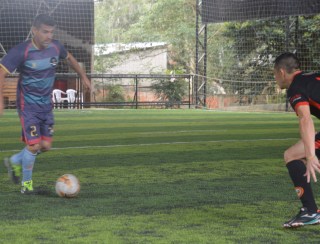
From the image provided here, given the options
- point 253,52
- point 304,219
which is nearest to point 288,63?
point 304,219

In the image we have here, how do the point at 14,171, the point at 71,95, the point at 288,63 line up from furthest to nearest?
1. the point at 71,95
2. the point at 14,171
3. the point at 288,63

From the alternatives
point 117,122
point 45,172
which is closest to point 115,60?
point 117,122

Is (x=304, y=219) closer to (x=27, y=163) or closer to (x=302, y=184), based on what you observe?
(x=302, y=184)

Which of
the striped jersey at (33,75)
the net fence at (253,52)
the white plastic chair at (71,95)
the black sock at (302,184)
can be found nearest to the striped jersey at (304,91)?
the black sock at (302,184)

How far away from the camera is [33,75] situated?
704 centimetres

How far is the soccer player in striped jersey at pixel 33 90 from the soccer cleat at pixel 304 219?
116 inches

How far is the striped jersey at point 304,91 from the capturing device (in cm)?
486

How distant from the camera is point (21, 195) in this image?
6926 millimetres

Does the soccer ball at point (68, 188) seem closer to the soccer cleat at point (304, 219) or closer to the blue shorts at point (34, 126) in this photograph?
the blue shorts at point (34, 126)

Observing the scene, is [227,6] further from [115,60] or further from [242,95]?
[115,60]

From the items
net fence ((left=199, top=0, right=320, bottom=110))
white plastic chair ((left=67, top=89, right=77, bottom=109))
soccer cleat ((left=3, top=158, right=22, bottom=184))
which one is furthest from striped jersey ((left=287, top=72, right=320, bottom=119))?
white plastic chair ((left=67, top=89, right=77, bottom=109))

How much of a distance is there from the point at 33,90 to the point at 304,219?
10.4 ft

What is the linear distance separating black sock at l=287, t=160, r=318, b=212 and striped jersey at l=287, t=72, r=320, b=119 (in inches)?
18.3

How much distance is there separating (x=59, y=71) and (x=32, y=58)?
81.7 ft
